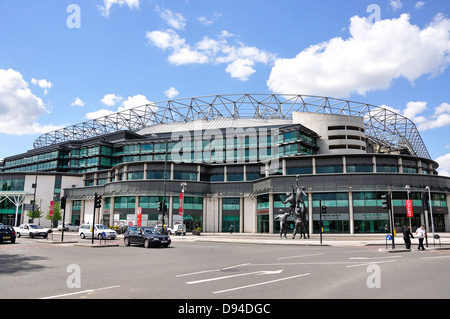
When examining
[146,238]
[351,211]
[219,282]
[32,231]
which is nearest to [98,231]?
[32,231]

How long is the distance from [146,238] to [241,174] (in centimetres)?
5056

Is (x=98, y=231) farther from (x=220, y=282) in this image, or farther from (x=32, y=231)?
(x=220, y=282)

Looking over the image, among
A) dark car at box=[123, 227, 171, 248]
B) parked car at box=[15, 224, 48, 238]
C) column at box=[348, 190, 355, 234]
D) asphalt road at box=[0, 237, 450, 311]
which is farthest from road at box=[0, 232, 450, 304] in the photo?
column at box=[348, 190, 355, 234]

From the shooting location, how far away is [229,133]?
3349 inches

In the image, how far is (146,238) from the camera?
26.0 meters

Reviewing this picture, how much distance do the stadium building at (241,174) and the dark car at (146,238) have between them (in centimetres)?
1421

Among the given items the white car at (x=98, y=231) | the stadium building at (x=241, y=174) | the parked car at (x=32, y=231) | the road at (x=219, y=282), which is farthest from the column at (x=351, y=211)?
the road at (x=219, y=282)

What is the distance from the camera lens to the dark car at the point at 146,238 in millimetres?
25797

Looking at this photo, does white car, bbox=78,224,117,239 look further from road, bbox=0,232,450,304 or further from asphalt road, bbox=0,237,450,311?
asphalt road, bbox=0,237,450,311

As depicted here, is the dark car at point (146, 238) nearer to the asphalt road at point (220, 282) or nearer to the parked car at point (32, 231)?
the asphalt road at point (220, 282)

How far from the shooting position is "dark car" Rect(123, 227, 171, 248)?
25.8 meters

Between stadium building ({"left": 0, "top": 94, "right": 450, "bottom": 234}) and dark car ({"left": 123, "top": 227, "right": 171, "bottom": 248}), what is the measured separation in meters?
14.2

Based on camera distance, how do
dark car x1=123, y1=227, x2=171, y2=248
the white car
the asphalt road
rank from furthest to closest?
the white car, dark car x1=123, y1=227, x2=171, y2=248, the asphalt road
